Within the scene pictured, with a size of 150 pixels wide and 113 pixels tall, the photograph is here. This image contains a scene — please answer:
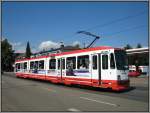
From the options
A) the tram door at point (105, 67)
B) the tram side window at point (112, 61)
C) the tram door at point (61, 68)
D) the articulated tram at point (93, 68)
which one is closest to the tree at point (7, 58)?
the articulated tram at point (93, 68)

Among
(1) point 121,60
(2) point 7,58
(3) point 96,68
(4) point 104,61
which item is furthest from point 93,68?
(2) point 7,58

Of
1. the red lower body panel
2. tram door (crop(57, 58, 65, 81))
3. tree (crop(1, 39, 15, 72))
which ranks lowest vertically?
the red lower body panel

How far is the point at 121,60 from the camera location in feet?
61.3

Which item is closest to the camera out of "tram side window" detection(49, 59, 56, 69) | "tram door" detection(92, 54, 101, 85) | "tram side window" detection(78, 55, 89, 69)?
"tram door" detection(92, 54, 101, 85)

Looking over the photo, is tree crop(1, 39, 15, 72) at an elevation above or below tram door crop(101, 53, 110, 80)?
above

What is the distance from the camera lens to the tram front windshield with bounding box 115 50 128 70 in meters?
18.4

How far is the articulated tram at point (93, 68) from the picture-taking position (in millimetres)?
18250

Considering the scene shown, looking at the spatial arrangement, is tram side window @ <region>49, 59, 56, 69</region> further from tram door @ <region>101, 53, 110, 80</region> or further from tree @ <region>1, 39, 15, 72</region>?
tree @ <region>1, 39, 15, 72</region>

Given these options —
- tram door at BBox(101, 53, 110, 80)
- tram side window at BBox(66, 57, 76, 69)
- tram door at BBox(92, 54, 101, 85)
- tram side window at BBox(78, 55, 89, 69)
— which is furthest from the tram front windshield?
tram side window at BBox(66, 57, 76, 69)

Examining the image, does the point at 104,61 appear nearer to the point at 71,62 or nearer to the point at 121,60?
the point at 121,60

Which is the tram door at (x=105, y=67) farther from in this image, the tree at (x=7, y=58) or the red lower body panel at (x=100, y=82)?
the tree at (x=7, y=58)

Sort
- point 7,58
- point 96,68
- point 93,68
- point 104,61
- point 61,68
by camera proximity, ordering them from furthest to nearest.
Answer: point 7,58 → point 61,68 → point 93,68 → point 96,68 → point 104,61

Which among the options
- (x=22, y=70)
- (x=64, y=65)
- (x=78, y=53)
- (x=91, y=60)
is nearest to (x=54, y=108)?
(x=91, y=60)

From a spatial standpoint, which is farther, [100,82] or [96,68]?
[96,68]
